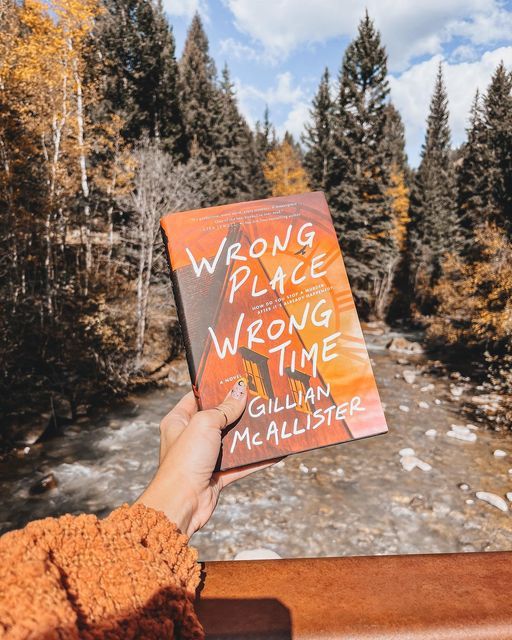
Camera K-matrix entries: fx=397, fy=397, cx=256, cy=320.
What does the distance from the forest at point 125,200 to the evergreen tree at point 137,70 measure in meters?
0.07

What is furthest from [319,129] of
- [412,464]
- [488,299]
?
[412,464]

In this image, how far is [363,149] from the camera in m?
20.4

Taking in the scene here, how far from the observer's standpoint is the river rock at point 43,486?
6466mm

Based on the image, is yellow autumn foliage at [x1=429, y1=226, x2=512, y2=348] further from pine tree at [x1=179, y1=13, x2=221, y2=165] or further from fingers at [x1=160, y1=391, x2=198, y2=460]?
pine tree at [x1=179, y1=13, x2=221, y2=165]

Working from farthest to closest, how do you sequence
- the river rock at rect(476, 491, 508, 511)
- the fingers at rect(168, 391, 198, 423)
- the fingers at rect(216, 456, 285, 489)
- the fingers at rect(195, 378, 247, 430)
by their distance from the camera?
the river rock at rect(476, 491, 508, 511), the fingers at rect(168, 391, 198, 423), the fingers at rect(216, 456, 285, 489), the fingers at rect(195, 378, 247, 430)

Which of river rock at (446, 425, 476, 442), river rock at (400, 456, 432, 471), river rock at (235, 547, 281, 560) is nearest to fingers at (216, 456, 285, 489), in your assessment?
river rock at (235, 547, 281, 560)

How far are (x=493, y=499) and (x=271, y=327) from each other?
20.7 feet

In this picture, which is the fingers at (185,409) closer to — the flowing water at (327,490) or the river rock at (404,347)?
the flowing water at (327,490)

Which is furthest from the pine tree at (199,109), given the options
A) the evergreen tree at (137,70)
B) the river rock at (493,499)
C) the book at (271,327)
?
the book at (271,327)

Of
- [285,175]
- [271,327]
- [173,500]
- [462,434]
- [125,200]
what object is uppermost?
[285,175]

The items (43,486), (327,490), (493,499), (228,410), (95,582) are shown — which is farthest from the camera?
(43,486)

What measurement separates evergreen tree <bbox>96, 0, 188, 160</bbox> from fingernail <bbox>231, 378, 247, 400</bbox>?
18800mm

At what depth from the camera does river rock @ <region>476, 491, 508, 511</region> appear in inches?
229

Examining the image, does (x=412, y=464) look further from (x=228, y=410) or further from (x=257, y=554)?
(x=228, y=410)
